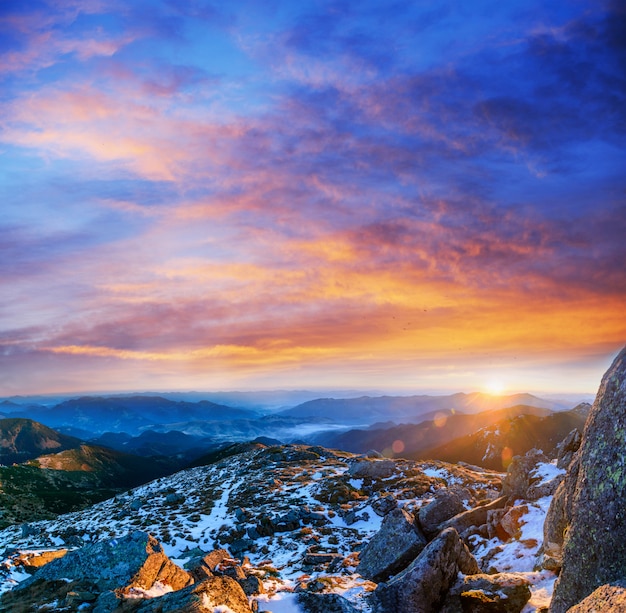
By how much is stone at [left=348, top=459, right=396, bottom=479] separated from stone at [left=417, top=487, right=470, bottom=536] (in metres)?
26.8

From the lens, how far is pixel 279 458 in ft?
262

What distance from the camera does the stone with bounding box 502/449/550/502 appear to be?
96.5 ft

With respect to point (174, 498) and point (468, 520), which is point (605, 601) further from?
point (174, 498)

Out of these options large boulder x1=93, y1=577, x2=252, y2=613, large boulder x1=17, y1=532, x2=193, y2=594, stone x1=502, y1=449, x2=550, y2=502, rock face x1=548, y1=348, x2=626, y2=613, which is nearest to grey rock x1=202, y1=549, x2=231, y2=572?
large boulder x1=17, y1=532, x2=193, y2=594

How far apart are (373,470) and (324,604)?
136 feet

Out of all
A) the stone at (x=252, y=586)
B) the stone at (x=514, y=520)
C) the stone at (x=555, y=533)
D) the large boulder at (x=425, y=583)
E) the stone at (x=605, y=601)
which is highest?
the stone at (x=605, y=601)

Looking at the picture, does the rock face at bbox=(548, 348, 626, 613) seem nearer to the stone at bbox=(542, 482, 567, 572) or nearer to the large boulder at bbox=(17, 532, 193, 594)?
the stone at bbox=(542, 482, 567, 572)

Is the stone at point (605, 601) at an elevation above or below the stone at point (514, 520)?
above

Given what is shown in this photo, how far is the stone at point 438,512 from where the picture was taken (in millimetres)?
27064

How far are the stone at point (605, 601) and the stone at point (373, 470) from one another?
49208 millimetres

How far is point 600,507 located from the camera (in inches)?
394

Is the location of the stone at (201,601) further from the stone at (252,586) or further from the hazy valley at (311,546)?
the stone at (252,586)

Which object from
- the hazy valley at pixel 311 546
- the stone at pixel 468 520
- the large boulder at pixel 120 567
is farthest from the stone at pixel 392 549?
the large boulder at pixel 120 567

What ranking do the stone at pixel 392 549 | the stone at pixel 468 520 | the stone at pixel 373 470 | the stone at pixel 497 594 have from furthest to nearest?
the stone at pixel 373 470 → the stone at pixel 468 520 → the stone at pixel 392 549 → the stone at pixel 497 594
